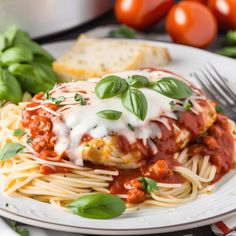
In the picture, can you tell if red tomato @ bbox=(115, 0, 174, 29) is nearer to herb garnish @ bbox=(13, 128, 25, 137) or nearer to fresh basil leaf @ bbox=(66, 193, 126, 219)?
herb garnish @ bbox=(13, 128, 25, 137)

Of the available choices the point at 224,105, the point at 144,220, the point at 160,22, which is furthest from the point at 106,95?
the point at 160,22

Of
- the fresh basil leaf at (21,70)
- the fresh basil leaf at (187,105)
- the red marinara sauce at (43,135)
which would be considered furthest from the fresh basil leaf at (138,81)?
the fresh basil leaf at (21,70)

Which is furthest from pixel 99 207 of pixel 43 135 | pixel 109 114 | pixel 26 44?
pixel 26 44

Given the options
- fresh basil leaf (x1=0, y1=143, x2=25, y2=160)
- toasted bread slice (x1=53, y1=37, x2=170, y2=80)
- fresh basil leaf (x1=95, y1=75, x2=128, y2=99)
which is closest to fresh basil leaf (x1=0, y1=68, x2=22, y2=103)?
toasted bread slice (x1=53, y1=37, x2=170, y2=80)

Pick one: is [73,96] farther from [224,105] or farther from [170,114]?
[224,105]

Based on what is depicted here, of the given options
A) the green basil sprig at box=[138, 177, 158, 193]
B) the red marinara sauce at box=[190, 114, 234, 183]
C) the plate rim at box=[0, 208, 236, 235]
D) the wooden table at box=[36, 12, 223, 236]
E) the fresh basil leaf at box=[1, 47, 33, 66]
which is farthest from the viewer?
the wooden table at box=[36, 12, 223, 236]

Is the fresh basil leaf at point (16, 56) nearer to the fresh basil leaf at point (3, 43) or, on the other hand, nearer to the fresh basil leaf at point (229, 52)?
the fresh basil leaf at point (3, 43)

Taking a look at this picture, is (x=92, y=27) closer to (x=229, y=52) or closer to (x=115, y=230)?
(x=229, y=52)
